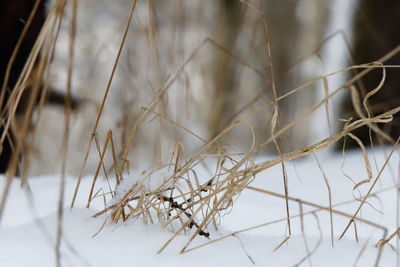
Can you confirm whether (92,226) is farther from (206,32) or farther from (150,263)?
(206,32)

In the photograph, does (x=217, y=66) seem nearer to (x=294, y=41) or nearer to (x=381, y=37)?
(x=294, y=41)

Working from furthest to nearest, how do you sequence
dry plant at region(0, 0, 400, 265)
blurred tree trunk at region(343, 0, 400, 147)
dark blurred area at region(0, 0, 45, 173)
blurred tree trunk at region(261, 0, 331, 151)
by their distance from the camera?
blurred tree trunk at region(261, 0, 331, 151), blurred tree trunk at region(343, 0, 400, 147), dark blurred area at region(0, 0, 45, 173), dry plant at region(0, 0, 400, 265)

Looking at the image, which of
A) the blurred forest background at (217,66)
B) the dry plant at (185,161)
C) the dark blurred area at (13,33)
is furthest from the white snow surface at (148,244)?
the dark blurred area at (13,33)

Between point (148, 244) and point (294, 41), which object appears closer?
point (148, 244)

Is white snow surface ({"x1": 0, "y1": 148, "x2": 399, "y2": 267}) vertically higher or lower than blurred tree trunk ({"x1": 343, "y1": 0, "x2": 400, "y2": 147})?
lower

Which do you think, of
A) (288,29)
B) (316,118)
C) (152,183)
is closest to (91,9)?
(288,29)

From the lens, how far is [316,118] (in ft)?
9.30

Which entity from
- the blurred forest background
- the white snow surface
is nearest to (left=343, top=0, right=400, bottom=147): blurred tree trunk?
the blurred forest background

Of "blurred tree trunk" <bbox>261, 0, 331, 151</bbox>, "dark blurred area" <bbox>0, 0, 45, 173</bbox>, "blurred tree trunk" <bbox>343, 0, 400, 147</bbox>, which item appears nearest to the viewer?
"dark blurred area" <bbox>0, 0, 45, 173</bbox>

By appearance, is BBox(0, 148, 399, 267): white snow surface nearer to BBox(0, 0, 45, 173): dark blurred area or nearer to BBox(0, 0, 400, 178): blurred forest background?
BBox(0, 0, 400, 178): blurred forest background

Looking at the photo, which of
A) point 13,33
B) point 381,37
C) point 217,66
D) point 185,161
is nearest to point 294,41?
point 217,66

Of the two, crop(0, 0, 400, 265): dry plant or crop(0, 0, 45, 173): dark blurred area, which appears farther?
crop(0, 0, 45, 173): dark blurred area

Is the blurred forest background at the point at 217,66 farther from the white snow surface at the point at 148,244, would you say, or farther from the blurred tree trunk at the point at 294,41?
the white snow surface at the point at 148,244

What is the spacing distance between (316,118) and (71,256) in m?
2.68
